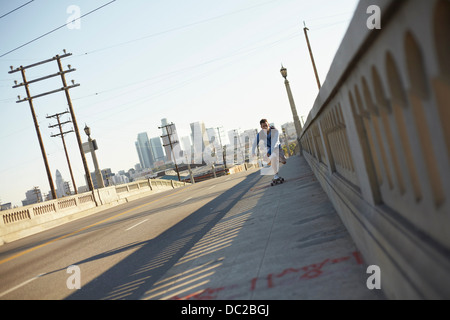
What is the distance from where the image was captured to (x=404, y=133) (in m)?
2.42

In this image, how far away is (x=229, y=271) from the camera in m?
5.42

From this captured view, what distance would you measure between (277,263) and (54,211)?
25.0 meters

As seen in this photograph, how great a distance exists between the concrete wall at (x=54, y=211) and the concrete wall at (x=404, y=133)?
2205 cm

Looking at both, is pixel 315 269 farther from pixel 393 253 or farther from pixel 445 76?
pixel 445 76

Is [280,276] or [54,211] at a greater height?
[54,211]

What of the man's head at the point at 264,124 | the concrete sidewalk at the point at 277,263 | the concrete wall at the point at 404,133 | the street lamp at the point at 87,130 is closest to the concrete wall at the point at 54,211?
the street lamp at the point at 87,130

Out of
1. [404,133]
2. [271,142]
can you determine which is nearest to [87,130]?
[271,142]

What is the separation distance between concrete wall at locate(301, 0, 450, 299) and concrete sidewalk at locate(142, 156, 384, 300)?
62 cm

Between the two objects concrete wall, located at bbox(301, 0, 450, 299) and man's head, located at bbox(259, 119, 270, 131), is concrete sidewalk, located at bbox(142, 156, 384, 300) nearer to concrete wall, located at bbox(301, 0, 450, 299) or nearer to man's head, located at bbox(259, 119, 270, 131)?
concrete wall, located at bbox(301, 0, 450, 299)

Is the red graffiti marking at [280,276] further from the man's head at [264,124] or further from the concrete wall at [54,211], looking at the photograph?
the concrete wall at [54,211]

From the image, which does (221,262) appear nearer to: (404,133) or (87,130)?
(404,133)

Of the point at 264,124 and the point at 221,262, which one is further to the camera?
the point at 264,124

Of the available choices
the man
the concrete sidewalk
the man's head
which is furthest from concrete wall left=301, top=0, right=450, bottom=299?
the man
